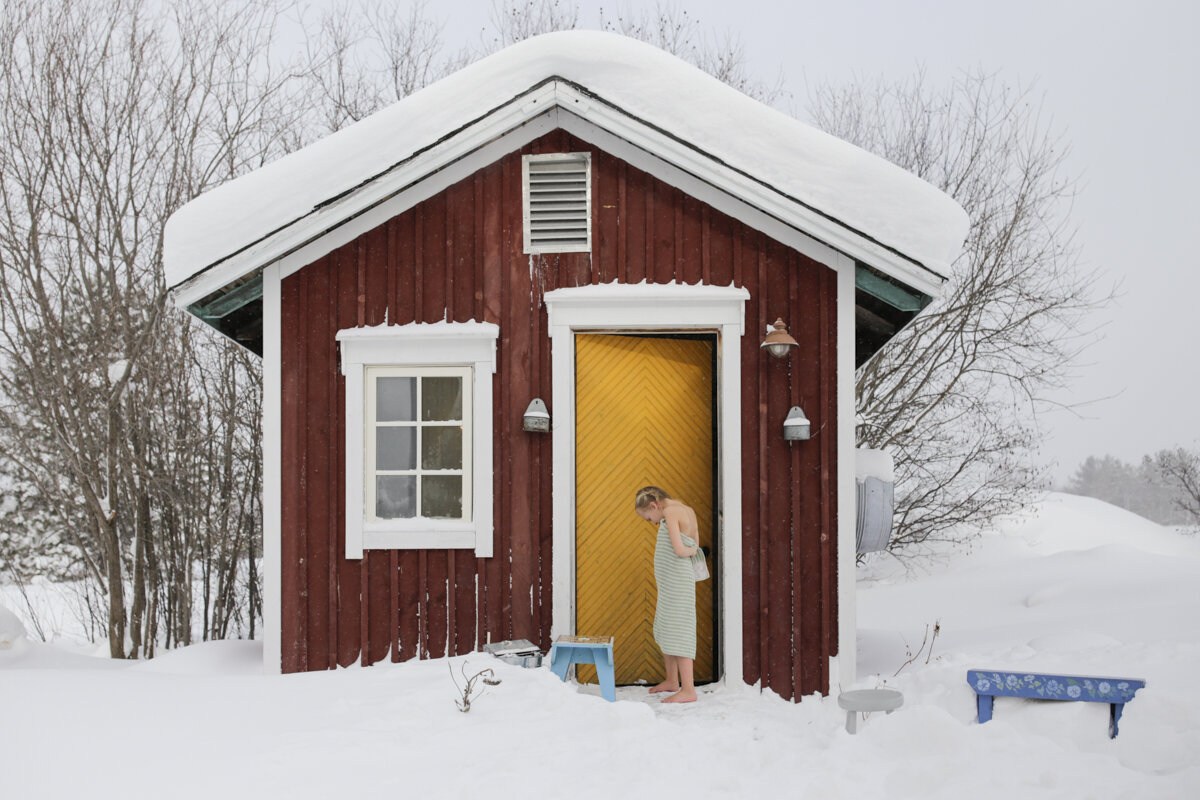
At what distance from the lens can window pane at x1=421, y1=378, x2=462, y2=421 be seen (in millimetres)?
6625

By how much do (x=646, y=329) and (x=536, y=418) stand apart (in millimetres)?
1074

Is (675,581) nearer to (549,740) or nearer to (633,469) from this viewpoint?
(633,469)

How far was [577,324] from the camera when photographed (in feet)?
21.2

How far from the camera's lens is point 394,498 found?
658 cm

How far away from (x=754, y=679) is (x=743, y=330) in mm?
2573

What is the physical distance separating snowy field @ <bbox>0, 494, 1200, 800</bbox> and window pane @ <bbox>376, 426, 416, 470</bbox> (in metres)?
1.50

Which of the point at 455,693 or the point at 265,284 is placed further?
the point at 265,284

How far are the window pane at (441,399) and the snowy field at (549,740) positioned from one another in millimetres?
1830

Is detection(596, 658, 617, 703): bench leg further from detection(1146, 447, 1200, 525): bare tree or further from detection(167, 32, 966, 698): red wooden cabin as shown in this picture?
detection(1146, 447, 1200, 525): bare tree

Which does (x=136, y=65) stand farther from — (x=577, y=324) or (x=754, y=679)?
(x=754, y=679)

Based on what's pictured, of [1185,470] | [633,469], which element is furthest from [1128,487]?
[633,469]

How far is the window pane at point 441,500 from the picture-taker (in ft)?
21.6

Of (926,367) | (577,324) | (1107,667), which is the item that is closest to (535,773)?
(577,324)

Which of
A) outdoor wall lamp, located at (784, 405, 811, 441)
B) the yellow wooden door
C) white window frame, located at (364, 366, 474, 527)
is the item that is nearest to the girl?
the yellow wooden door
